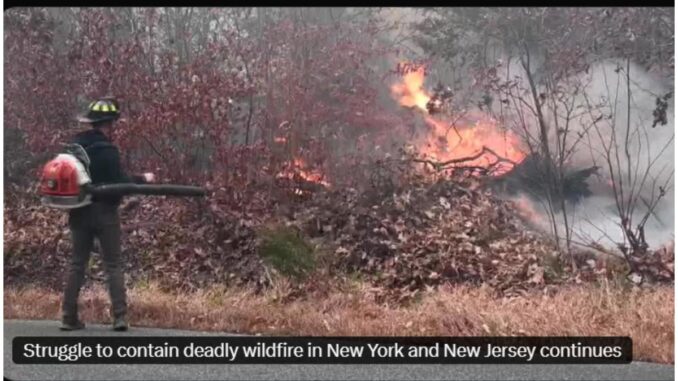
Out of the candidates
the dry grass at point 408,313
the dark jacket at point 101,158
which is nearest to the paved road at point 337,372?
the dry grass at point 408,313

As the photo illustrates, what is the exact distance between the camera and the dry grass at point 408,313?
4.67 m

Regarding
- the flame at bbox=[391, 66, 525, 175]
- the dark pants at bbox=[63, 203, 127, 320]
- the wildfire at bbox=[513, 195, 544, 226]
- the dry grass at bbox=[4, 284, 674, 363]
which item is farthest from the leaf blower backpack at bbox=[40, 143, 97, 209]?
the wildfire at bbox=[513, 195, 544, 226]

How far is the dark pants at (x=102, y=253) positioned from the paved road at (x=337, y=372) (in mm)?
568

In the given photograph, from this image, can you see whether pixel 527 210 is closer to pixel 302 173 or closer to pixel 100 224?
pixel 302 173

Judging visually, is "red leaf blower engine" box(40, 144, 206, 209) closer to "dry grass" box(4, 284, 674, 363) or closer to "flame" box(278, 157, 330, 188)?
"dry grass" box(4, 284, 674, 363)

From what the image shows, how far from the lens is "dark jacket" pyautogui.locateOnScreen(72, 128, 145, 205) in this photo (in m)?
4.52

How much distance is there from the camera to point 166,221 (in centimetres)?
642

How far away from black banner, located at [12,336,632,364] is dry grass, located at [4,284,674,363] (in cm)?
13

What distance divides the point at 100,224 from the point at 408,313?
209cm

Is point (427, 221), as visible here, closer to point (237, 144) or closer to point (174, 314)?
point (237, 144)

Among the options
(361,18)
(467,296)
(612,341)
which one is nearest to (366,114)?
(361,18)

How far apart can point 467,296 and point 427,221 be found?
106 cm

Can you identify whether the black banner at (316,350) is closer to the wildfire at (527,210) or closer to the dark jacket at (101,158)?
the dark jacket at (101,158)

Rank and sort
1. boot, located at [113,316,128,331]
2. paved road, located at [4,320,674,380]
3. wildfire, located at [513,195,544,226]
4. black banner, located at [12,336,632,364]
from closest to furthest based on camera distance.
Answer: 1. paved road, located at [4,320,674,380]
2. black banner, located at [12,336,632,364]
3. boot, located at [113,316,128,331]
4. wildfire, located at [513,195,544,226]
